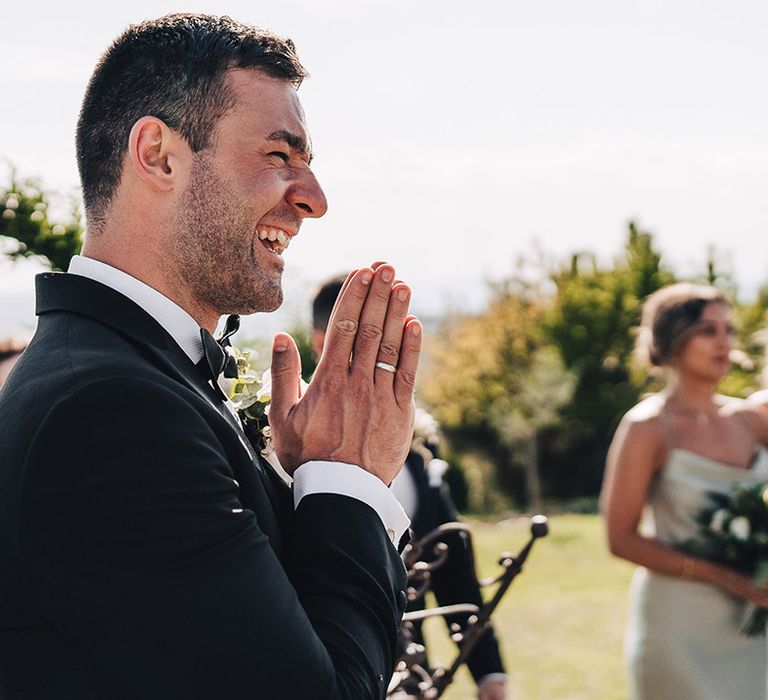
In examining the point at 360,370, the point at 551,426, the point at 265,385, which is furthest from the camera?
the point at 551,426

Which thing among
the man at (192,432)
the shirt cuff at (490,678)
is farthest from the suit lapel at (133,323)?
the shirt cuff at (490,678)

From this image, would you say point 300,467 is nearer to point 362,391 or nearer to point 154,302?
point 362,391

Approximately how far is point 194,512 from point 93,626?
0.67ft

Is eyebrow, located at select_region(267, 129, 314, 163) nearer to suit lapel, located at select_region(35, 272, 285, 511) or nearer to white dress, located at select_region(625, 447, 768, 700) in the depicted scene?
suit lapel, located at select_region(35, 272, 285, 511)

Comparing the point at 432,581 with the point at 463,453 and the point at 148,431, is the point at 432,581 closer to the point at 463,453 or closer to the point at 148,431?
the point at 148,431

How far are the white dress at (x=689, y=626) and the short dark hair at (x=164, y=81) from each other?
3543 millimetres

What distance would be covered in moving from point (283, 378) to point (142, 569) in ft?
1.80

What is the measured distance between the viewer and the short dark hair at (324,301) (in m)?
4.07

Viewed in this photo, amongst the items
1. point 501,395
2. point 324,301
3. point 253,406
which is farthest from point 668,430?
point 501,395

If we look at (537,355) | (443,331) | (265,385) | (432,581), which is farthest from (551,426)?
(265,385)

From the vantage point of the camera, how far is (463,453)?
83.5ft

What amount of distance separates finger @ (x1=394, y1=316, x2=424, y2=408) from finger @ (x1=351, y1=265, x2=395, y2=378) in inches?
1.9

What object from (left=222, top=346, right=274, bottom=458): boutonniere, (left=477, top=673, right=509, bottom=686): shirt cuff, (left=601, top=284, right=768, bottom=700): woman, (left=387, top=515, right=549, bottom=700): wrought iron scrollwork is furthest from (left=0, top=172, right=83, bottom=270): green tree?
(left=601, top=284, right=768, bottom=700): woman

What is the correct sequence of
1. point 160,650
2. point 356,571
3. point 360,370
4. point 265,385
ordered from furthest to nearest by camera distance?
point 265,385 → point 360,370 → point 356,571 → point 160,650
